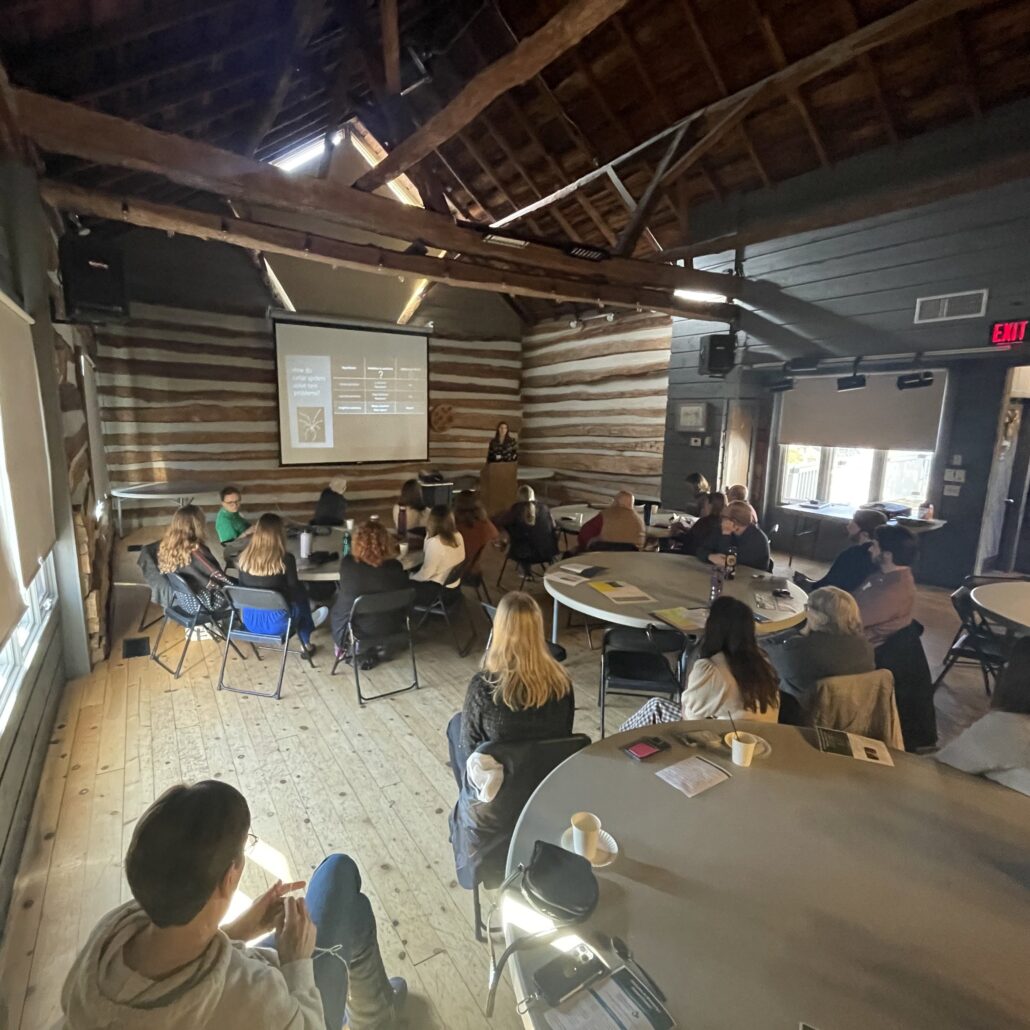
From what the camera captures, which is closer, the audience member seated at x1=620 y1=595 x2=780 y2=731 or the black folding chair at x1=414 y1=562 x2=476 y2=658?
the audience member seated at x1=620 y1=595 x2=780 y2=731

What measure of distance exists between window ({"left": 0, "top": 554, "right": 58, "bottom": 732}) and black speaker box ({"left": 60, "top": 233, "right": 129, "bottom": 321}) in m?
1.85

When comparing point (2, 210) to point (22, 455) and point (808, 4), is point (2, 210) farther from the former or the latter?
point (808, 4)

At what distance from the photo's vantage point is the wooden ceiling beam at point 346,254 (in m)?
3.99

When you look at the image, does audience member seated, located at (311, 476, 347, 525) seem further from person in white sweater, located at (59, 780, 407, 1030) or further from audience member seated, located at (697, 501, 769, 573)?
person in white sweater, located at (59, 780, 407, 1030)

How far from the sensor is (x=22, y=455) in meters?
2.95

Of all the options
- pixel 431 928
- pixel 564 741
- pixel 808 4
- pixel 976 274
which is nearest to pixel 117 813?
pixel 431 928

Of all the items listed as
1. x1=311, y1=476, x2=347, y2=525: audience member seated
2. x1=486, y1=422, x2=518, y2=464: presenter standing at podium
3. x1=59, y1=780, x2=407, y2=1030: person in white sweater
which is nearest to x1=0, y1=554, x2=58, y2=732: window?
x1=59, y1=780, x2=407, y2=1030: person in white sweater

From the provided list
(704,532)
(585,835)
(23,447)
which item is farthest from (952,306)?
(23,447)

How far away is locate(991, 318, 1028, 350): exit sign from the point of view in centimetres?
520

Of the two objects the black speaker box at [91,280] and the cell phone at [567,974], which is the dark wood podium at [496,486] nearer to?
the black speaker box at [91,280]

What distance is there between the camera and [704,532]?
5254 mm

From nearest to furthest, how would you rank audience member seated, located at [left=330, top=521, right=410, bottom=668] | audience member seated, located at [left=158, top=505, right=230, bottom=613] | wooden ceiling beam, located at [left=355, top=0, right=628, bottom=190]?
wooden ceiling beam, located at [left=355, top=0, right=628, bottom=190]
audience member seated, located at [left=330, top=521, right=410, bottom=668]
audience member seated, located at [left=158, top=505, right=230, bottom=613]

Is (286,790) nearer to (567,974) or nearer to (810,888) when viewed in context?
(567,974)

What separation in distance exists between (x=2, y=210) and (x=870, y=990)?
527 cm
